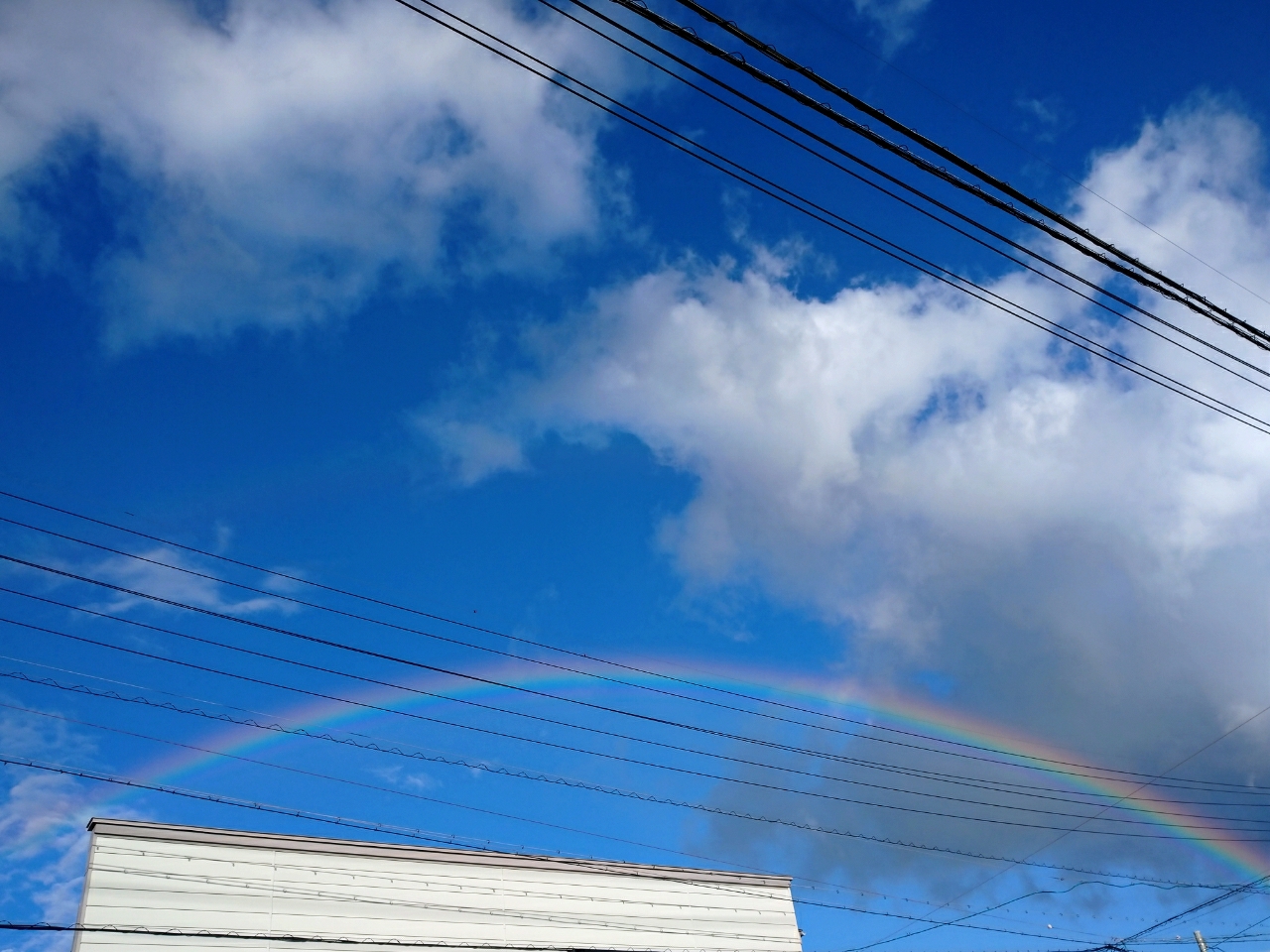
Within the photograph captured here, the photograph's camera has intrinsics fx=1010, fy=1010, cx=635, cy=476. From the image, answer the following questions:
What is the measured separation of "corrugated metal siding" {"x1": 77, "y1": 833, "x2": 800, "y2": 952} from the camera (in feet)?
61.6

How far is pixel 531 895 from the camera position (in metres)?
23.2

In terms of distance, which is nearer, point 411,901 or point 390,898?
point 390,898

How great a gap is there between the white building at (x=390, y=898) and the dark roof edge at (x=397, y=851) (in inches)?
1.0

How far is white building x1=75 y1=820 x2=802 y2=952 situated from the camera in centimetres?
1873

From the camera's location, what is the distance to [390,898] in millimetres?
21359

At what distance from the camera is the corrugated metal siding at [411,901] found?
739 inches

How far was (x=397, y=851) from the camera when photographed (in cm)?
2194

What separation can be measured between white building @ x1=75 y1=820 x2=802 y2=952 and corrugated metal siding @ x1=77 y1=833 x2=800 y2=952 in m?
0.02

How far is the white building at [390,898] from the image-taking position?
1873 cm

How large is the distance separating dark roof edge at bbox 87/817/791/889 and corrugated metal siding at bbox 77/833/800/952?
0.07 m

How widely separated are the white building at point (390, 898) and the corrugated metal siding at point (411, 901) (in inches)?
0.9

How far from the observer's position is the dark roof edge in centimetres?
1922

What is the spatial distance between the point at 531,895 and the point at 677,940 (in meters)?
4.01

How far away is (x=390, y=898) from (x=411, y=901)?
1.54ft
